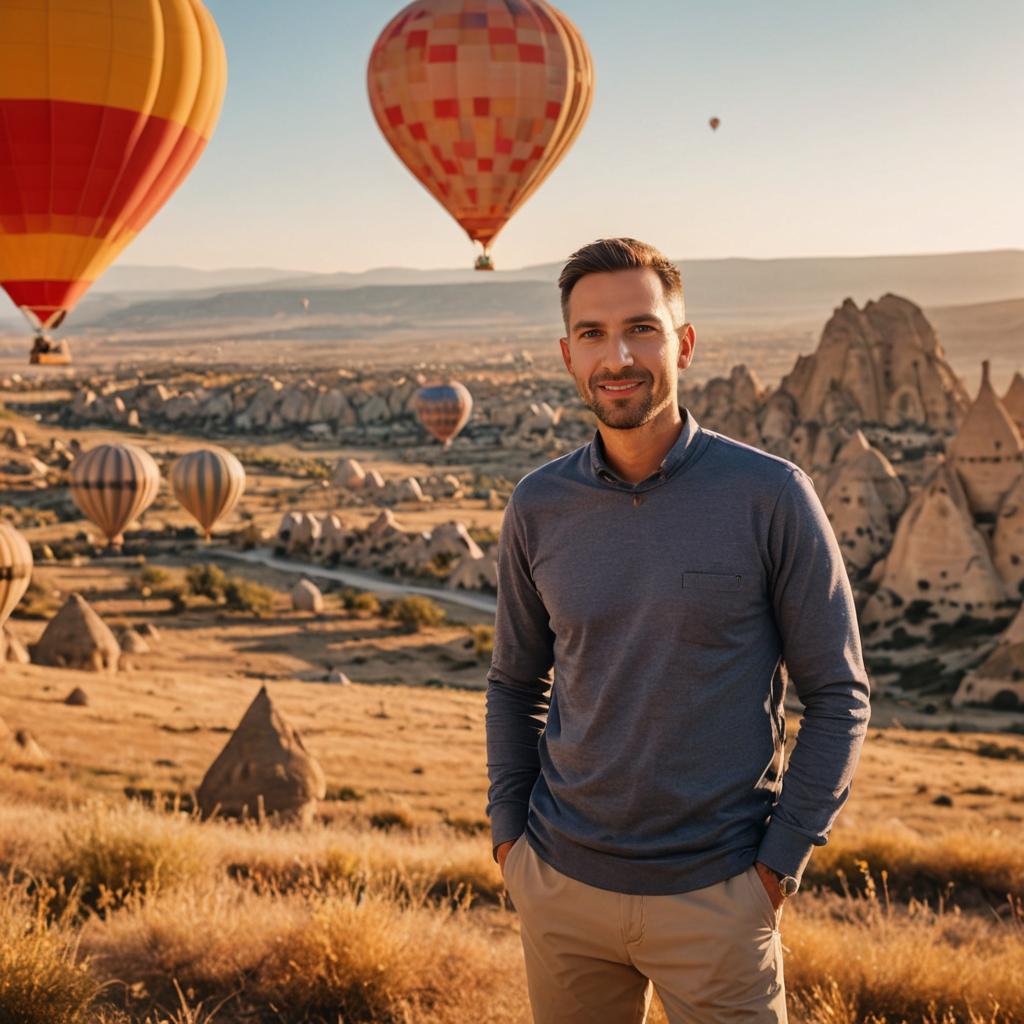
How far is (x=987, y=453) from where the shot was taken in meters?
34.1

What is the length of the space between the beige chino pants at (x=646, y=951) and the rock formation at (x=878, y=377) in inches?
2365

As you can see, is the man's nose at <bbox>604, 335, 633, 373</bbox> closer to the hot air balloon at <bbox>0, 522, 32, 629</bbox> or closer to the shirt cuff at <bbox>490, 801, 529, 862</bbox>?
the shirt cuff at <bbox>490, 801, 529, 862</bbox>

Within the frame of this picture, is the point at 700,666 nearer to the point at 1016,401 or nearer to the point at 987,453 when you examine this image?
the point at 987,453

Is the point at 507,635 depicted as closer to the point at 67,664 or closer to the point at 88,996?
the point at 88,996

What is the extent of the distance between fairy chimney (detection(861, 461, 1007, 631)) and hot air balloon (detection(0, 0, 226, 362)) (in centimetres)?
2348

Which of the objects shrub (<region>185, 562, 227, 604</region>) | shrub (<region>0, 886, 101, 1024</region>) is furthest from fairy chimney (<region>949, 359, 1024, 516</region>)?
shrub (<region>0, 886, 101, 1024</region>)

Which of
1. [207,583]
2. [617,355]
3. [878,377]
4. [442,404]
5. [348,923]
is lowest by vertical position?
[207,583]

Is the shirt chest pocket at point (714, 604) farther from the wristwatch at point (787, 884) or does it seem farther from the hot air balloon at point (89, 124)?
the hot air balloon at point (89, 124)

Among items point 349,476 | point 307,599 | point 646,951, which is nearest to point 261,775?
point 646,951

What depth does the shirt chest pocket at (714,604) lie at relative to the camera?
2598mm

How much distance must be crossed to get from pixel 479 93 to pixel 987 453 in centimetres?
2087

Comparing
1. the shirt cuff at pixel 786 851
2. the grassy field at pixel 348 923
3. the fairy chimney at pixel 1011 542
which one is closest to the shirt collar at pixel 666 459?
the shirt cuff at pixel 786 851

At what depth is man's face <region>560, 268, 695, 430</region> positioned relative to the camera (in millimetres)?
2754

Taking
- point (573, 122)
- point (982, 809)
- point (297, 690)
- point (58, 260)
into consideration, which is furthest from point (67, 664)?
point (982, 809)
